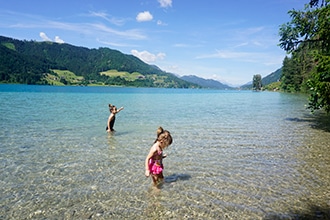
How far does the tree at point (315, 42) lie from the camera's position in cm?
1722

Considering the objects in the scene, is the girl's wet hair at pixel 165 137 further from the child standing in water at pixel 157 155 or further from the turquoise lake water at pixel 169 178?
the turquoise lake water at pixel 169 178

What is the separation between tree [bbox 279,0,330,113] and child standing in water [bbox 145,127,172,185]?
521 inches

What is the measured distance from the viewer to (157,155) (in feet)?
28.3

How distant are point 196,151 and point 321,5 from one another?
1505cm

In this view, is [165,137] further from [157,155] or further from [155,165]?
[155,165]

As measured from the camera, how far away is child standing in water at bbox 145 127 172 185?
8336 mm

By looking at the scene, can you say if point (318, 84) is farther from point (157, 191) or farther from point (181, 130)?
point (157, 191)

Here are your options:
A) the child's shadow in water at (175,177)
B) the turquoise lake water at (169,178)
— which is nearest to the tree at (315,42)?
the turquoise lake water at (169,178)

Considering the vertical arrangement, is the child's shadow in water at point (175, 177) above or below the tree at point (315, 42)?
below

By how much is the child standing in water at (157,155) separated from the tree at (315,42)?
43.4 ft

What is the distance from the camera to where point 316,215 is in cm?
686

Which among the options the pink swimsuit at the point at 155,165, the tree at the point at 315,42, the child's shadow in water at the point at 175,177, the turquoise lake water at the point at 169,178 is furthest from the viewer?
the tree at the point at 315,42

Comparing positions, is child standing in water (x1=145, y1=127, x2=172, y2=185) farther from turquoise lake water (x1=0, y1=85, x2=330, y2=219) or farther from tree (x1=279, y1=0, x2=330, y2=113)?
tree (x1=279, y1=0, x2=330, y2=113)

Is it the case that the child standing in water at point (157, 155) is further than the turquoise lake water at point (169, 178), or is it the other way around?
the child standing in water at point (157, 155)
